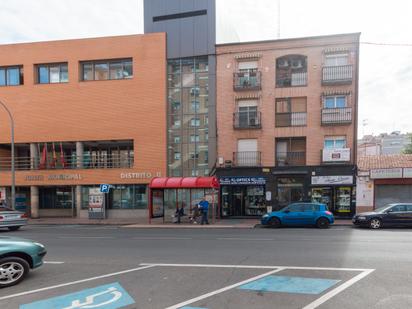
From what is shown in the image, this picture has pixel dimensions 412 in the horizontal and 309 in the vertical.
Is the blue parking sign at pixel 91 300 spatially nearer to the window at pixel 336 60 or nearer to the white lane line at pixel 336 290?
the white lane line at pixel 336 290

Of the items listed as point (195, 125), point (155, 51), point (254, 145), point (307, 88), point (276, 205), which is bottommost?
point (276, 205)

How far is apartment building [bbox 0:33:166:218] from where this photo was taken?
24.1m

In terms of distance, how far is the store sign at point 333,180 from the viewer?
21.1m

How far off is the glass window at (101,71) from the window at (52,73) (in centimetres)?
246

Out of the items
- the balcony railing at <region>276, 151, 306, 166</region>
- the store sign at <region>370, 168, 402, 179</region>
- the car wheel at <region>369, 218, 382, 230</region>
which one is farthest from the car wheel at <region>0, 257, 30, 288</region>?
the store sign at <region>370, 168, 402, 179</region>

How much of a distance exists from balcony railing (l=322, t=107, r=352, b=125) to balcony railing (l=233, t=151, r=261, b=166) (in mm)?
5059

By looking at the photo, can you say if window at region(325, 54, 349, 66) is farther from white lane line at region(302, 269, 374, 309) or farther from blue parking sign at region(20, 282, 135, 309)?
blue parking sign at region(20, 282, 135, 309)

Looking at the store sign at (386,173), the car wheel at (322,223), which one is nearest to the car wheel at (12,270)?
the car wheel at (322,223)

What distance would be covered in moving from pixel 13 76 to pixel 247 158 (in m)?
20.7

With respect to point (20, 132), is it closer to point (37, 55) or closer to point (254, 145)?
point (37, 55)

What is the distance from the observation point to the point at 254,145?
2264cm

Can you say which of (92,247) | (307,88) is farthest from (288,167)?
(92,247)

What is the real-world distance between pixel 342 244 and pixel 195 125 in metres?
15.2

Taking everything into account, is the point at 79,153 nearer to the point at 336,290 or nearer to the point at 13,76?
the point at 13,76
